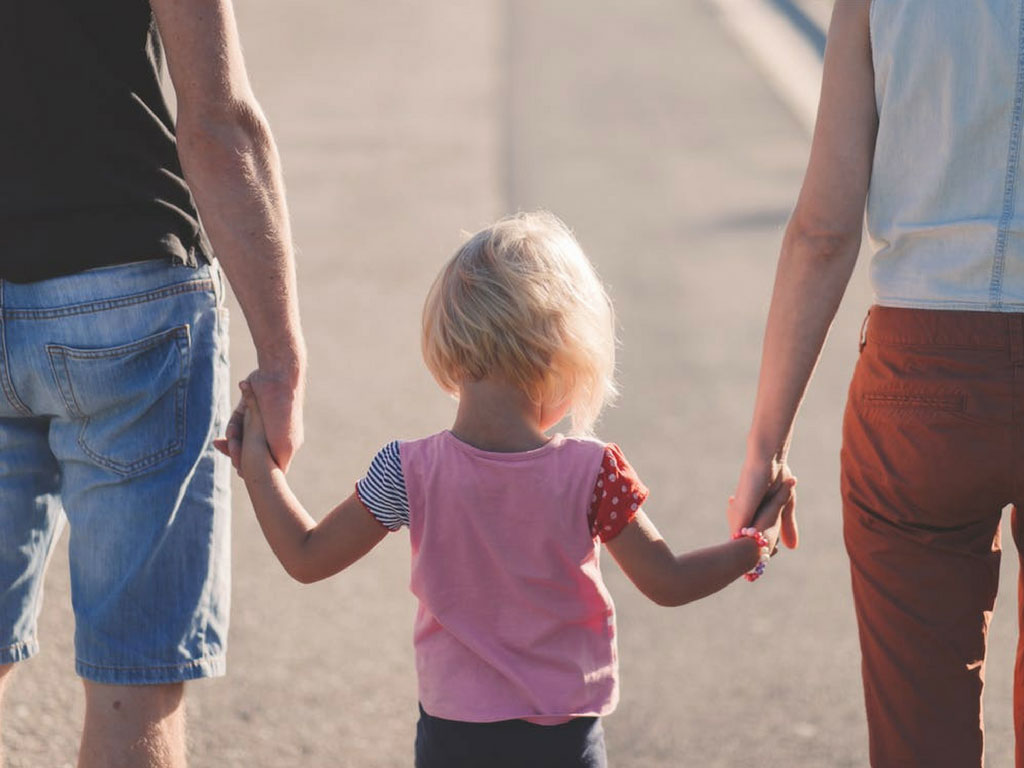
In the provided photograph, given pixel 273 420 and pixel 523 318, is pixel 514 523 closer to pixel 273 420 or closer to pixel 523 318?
pixel 523 318

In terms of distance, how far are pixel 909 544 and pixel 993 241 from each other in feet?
1.69

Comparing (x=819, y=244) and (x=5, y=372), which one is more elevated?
(x=819, y=244)

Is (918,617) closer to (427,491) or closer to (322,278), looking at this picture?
(427,491)

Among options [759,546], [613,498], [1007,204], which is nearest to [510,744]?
[613,498]

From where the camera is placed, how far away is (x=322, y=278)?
8320 millimetres

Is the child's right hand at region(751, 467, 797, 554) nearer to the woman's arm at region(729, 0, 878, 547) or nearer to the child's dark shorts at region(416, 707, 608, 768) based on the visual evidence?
the woman's arm at region(729, 0, 878, 547)

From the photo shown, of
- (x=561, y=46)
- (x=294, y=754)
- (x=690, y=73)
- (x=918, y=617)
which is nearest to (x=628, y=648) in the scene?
(x=294, y=754)

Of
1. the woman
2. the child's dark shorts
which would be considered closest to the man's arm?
the child's dark shorts

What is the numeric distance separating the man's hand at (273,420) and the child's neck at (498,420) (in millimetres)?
309

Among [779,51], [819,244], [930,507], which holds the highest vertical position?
[819,244]

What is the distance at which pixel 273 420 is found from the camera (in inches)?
100

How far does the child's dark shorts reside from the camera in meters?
2.38

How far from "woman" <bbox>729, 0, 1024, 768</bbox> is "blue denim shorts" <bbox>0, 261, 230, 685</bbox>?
42.1 inches

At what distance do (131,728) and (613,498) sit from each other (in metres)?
0.85
